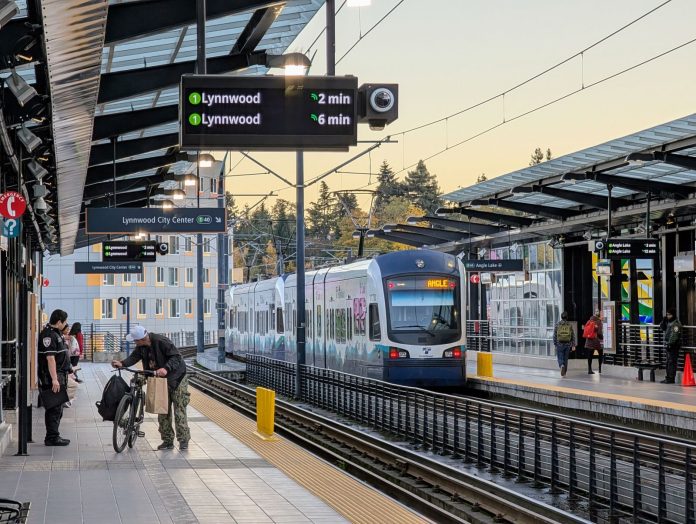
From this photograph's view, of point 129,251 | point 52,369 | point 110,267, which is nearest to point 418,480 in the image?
point 52,369

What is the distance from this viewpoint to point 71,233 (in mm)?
34375

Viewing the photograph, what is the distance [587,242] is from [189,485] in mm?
21838

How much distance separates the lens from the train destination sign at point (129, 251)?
34.6 meters

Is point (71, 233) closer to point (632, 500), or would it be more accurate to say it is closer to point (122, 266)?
point (122, 266)

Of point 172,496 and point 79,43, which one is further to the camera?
point 172,496

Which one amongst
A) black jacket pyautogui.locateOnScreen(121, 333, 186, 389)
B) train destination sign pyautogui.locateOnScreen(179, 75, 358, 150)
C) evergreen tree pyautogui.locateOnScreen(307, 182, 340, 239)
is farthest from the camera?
evergreen tree pyautogui.locateOnScreen(307, 182, 340, 239)

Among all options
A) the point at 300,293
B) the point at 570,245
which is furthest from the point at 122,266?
the point at 570,245

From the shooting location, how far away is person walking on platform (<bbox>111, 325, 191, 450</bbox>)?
1639cm

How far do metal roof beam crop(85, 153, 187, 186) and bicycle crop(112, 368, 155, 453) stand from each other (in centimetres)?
1091

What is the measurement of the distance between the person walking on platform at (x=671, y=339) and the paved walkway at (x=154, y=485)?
1105cm

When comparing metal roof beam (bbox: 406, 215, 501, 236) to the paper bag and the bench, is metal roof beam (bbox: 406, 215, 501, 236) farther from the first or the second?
the paper bag

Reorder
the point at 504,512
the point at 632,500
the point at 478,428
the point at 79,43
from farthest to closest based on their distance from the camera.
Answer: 1. the point at 478,428
2. the point at 504,512
3. the point at 632,500
4. the point at 79,43

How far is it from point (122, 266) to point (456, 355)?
14.4 m

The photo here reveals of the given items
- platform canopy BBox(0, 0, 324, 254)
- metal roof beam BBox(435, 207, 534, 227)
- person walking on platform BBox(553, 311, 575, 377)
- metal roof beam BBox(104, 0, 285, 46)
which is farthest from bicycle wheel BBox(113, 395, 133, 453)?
metal roof beam BBox(435, 207, 534, 227)
